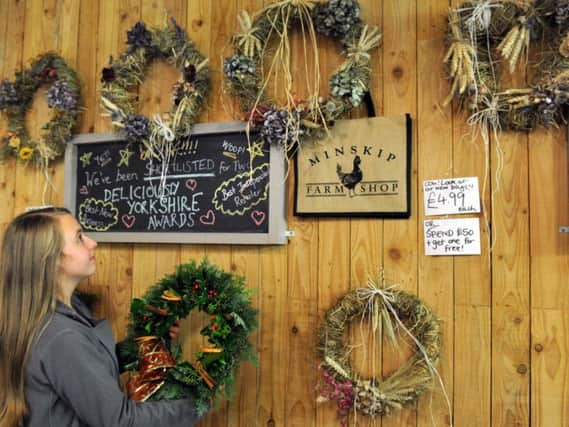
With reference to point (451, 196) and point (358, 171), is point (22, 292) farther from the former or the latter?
point (451, 196)

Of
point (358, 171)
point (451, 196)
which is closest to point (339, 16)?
point (358, 171)

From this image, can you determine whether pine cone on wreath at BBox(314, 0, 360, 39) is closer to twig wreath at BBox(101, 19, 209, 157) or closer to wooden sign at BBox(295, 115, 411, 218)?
wooden sign at BBox(295, 115, 411, 218)

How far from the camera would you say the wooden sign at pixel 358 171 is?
5.03 ft

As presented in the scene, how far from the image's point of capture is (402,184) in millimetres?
1525

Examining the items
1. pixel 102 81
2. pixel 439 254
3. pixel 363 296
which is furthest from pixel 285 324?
pixel 102 81

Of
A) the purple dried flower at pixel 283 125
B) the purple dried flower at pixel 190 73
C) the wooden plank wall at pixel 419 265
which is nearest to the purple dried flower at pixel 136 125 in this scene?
the wooden plank wall at pixel 419 265

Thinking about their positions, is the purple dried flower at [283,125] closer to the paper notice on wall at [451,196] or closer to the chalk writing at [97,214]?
the paper notice on wall at [451,196]

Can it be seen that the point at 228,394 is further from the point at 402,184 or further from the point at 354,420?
the point at 402,184

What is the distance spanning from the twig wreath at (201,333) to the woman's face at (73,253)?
8.2 inches

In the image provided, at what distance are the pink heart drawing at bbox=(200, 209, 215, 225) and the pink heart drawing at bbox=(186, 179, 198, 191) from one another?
112mm

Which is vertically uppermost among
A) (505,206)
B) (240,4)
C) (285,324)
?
(240,4)

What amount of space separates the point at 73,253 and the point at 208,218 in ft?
1.70

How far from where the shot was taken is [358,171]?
1.58 metres

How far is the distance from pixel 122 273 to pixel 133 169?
0.41 metres
